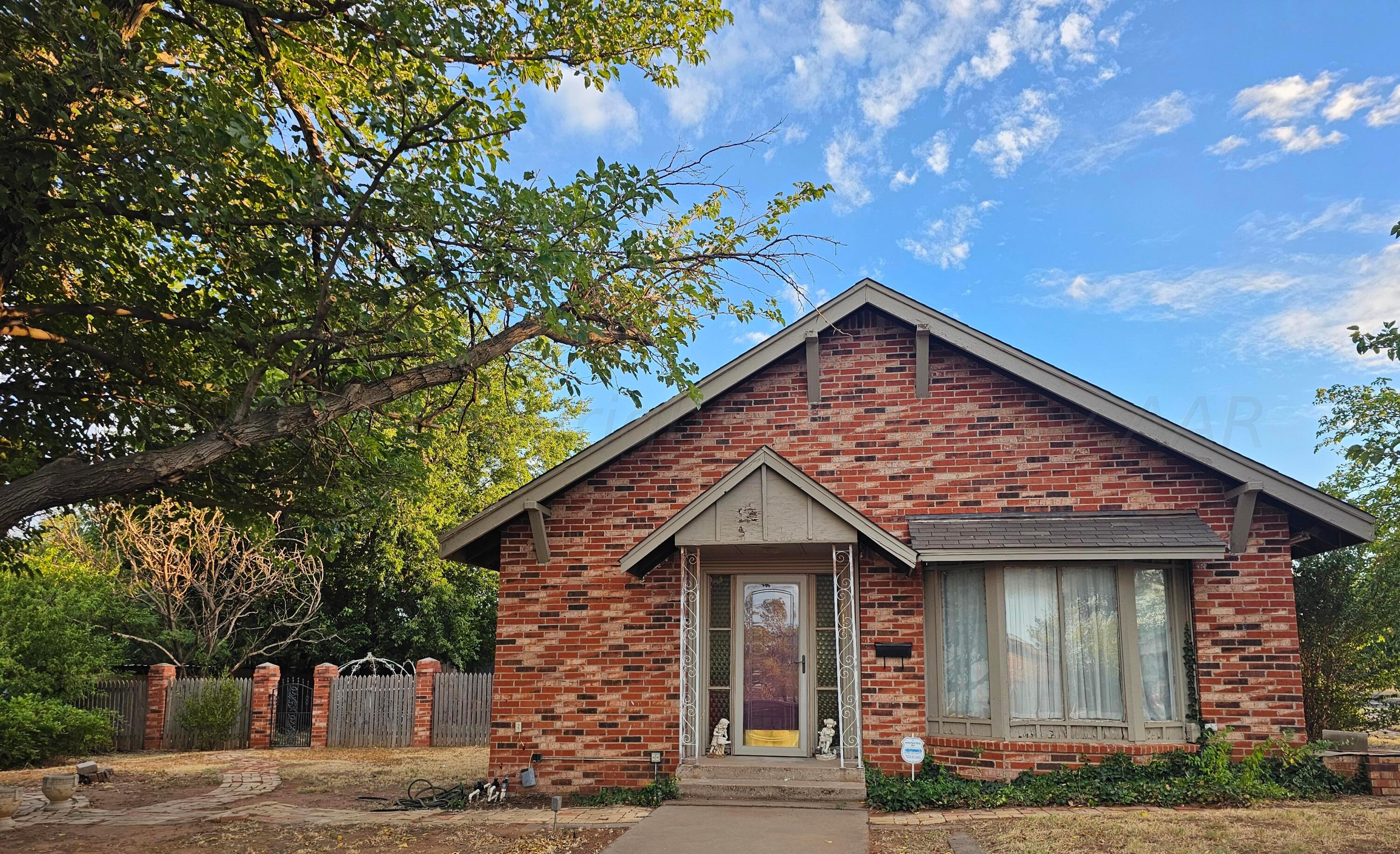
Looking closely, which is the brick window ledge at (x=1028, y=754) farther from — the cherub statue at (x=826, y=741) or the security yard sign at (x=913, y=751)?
the cherub statue at (x=826, y=741)

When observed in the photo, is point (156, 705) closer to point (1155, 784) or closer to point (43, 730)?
point (43, 730)

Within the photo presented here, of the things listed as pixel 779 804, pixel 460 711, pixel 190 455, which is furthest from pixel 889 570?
pixel 460 711

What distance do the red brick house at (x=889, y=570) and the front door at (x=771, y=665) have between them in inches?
1.2

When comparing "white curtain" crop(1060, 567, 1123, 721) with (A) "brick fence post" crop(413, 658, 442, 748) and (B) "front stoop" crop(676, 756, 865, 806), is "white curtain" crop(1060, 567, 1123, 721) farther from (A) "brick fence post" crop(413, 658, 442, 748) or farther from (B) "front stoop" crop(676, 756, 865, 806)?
(A) "brick fence post" crop(413, 658, 442, 748)

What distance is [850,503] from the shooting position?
11219 millimetres

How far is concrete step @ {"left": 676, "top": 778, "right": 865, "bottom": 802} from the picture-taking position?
9625mm

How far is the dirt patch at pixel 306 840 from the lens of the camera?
864 cm

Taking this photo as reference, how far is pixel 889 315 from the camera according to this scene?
1145cm

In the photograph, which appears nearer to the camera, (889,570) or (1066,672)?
(1066,672)

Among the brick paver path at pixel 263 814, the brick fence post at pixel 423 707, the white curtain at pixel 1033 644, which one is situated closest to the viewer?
the brick paver path at pixel 263 814

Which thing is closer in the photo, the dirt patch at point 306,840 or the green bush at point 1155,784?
the dirt patch at point 306,840

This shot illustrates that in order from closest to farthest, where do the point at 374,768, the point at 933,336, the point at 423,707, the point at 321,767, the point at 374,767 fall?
1. the point at 933,336
2. the point at 374,768
3. the point at 374,767
4. the point at 321,767
5. the point at 423,707

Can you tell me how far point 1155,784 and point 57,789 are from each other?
13001 millimetres

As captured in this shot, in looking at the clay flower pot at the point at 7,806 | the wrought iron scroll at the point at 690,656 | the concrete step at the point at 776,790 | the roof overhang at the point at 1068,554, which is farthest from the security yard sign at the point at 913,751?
the clay flower pot at the point at 7,806
